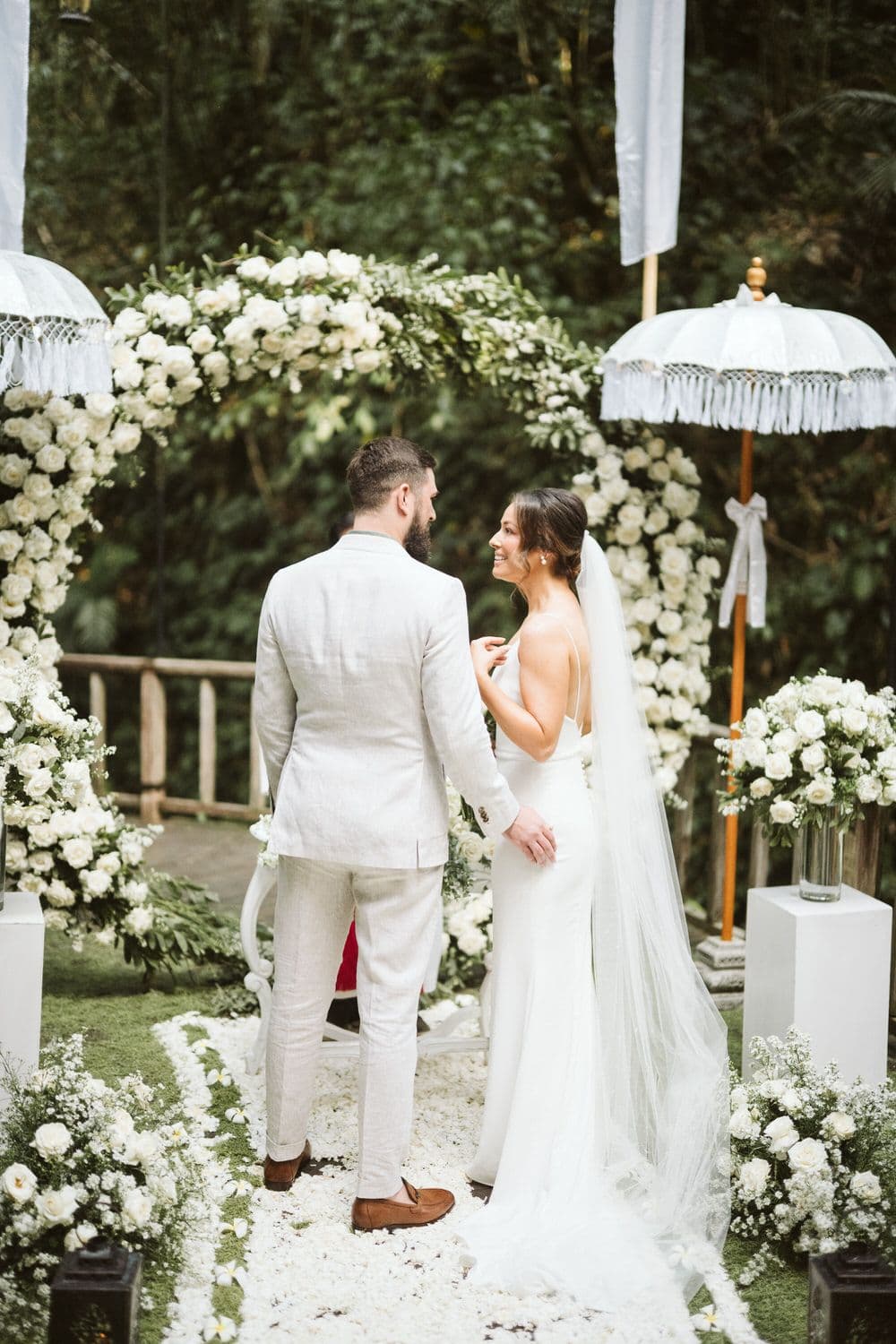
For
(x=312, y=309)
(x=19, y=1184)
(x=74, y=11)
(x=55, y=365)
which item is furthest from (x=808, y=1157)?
(x=74, y=11)

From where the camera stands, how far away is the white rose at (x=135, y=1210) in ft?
9.46

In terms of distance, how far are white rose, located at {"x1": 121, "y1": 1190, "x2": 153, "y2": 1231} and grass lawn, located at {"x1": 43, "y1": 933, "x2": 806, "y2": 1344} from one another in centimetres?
25

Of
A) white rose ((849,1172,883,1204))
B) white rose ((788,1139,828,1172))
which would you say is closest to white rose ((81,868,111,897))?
white rose ((788,1139,828,1172))

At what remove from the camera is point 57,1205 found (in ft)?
9.20

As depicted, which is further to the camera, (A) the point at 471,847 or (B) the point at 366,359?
(B) the point at 366,359

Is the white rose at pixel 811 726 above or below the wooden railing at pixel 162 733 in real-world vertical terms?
above

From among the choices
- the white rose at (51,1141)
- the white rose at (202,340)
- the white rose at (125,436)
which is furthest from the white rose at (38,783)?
the white rose at (202,340)

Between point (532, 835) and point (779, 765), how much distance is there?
2.66ft

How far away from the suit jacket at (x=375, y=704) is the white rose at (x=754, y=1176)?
1012mm

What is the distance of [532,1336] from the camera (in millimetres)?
2887

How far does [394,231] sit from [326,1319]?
20.6ft

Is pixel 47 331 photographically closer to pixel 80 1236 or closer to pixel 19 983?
pixel 19 983

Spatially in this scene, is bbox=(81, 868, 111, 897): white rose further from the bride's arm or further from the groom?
the bride's arm

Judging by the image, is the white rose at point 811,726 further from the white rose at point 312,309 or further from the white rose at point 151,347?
the white rose at point 151,347
